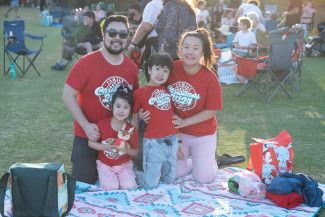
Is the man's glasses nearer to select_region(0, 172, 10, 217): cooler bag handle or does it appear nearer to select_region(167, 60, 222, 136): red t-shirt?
select_region(167, 60, 222, 136): red t-shirt

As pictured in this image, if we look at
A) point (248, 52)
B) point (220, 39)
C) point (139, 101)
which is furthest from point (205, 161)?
point (220, 39)

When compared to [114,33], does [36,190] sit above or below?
below

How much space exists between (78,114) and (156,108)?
646 mm

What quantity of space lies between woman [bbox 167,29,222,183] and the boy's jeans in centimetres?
18

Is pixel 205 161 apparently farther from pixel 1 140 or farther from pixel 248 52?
pixel 248 52

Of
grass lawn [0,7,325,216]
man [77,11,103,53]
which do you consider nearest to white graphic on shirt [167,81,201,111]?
grass lawn [0,7,325,216]

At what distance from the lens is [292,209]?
13.5ft

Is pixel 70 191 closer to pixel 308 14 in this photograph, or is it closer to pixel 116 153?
pixel 116 153

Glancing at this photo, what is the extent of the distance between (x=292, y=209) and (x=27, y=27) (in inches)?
652

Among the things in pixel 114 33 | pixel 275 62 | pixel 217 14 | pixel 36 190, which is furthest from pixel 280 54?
pixel 217 14

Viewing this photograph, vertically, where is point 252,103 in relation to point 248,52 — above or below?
below

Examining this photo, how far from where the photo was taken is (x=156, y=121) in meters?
4.39

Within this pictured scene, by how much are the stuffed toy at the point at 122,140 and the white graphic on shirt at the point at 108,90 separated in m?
0.24

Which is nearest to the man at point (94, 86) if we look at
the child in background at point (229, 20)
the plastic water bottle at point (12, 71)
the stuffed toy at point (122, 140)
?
the stuffed toy at point (122, 140)
